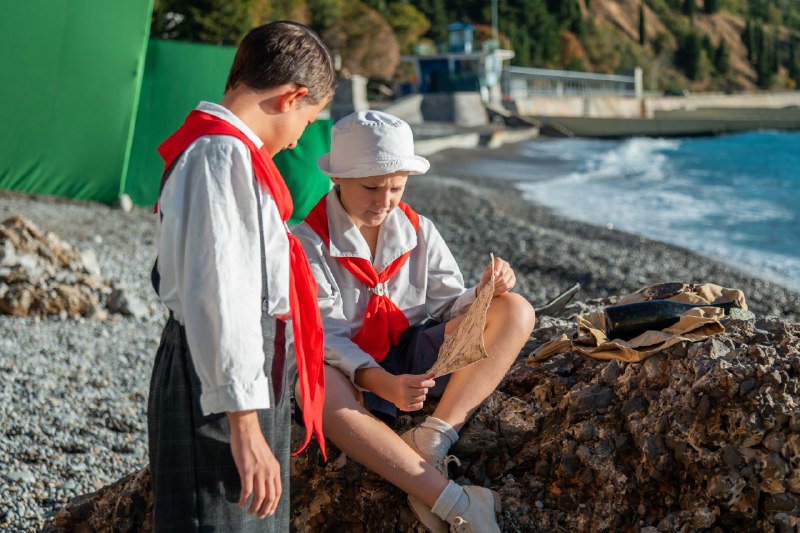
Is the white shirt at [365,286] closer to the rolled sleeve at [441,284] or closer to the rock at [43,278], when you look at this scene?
the rolled sleeve at [441,284]

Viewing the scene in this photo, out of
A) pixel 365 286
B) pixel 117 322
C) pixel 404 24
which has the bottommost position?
pixel 404 24

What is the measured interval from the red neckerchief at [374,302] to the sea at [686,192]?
8662 millimetres

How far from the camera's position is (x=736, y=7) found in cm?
13625

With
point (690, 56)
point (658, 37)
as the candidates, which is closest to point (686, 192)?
point (690, 56)

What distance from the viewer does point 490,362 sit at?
2.96 meters

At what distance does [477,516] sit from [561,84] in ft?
200

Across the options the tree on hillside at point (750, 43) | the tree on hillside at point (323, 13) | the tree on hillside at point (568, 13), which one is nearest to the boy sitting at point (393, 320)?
the tree on hillside at point (323, 13)

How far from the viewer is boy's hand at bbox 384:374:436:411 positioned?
8.45ft

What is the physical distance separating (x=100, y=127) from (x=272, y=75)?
8604 mm

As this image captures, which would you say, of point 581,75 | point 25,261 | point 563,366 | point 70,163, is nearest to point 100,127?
point 70,163

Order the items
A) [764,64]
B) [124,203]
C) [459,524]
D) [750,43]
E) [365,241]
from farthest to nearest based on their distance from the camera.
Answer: [750,43] < [764,64] < [124,203] < [365,241] < [459,524]

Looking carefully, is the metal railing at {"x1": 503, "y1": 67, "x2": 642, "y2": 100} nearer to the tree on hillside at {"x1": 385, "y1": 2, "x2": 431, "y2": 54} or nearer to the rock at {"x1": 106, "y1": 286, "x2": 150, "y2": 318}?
the tree on hillside at {"x1": 385, "y1": 2, "x2": 431, "y2": 54}

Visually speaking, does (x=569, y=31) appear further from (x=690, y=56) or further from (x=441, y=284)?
(x=441, y=284)

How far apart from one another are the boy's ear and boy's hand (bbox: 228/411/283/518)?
659mm
